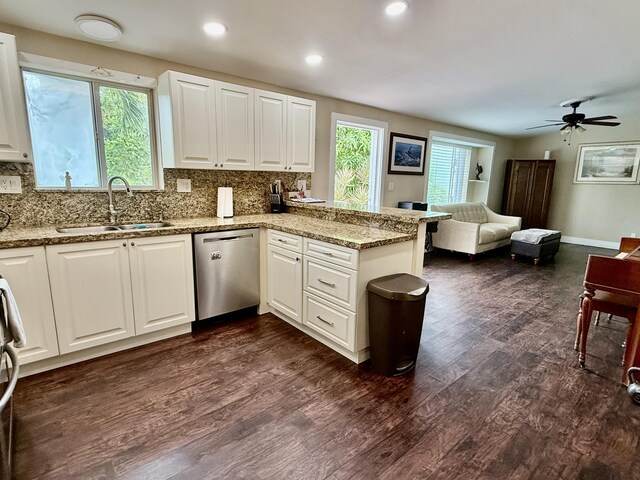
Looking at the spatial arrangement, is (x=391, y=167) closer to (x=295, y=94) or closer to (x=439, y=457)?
(x=295, y=94)

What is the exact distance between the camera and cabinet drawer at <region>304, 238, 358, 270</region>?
6.90 ft

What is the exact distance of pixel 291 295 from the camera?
2676mm

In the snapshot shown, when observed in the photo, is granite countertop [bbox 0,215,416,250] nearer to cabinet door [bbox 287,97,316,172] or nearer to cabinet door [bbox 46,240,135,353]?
cabinet door [bbox 46,240,135,353]

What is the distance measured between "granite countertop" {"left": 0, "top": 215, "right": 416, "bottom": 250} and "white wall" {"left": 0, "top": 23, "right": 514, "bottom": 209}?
1238mm

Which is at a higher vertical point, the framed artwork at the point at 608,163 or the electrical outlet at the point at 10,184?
the framed artwork at the point at 608,163

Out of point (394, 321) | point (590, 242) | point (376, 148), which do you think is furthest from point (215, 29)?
point (590, 242)

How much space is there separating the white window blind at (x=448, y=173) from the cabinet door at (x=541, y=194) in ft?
4.32

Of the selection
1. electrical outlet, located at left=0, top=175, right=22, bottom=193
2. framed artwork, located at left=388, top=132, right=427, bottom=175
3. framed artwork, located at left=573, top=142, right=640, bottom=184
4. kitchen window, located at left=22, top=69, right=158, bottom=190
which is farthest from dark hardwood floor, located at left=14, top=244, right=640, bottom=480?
framed artwork, located at left=573, top=142, right=640, bottom=184

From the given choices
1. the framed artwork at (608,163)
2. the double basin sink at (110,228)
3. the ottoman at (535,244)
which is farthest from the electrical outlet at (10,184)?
the framed artwork at (608,163)

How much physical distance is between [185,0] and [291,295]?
2.10 meters

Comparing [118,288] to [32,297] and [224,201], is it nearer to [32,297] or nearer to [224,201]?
[32,297]

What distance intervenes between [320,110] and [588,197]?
6.10 meters

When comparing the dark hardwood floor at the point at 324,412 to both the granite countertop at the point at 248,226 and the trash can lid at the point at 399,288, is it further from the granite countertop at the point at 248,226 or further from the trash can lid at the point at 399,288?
the granite countertop at the point at 248,226

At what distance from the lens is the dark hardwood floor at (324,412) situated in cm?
147
